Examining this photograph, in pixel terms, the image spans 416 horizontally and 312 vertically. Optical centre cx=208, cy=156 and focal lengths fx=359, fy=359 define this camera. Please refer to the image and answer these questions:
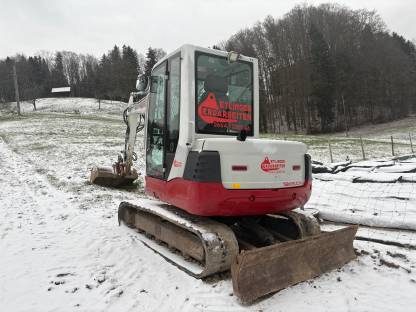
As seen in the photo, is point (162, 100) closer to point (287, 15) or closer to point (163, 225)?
point (163, 225)

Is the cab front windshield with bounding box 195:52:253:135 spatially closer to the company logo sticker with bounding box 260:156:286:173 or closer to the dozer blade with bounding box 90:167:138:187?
the company logo sticker with bounding box 260:156:286:173

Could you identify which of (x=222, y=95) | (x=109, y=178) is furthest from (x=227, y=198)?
(x=109, y=178)

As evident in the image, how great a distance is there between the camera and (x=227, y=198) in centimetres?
459

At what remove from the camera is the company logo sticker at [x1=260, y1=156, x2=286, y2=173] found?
477cm

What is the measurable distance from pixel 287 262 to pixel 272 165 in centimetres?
126

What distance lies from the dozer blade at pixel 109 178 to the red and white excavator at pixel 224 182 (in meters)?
4.94

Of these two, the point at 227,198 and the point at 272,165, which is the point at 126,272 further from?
the point at 272,165

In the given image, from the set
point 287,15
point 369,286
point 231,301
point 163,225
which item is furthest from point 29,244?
point 287,15

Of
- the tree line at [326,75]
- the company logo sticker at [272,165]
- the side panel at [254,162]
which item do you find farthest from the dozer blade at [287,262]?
the tree line at [326,75]

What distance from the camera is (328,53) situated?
169 feet

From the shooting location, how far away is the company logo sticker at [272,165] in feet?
15.6

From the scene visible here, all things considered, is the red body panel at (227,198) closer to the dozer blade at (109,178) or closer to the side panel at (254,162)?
the side panel at (254,162)

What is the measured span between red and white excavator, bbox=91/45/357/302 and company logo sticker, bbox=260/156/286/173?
1cm

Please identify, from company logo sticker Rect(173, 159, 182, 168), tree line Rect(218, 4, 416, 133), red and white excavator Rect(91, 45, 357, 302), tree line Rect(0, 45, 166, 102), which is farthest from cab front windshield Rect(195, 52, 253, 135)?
tree line Rect(0, 45, 166, 102)
